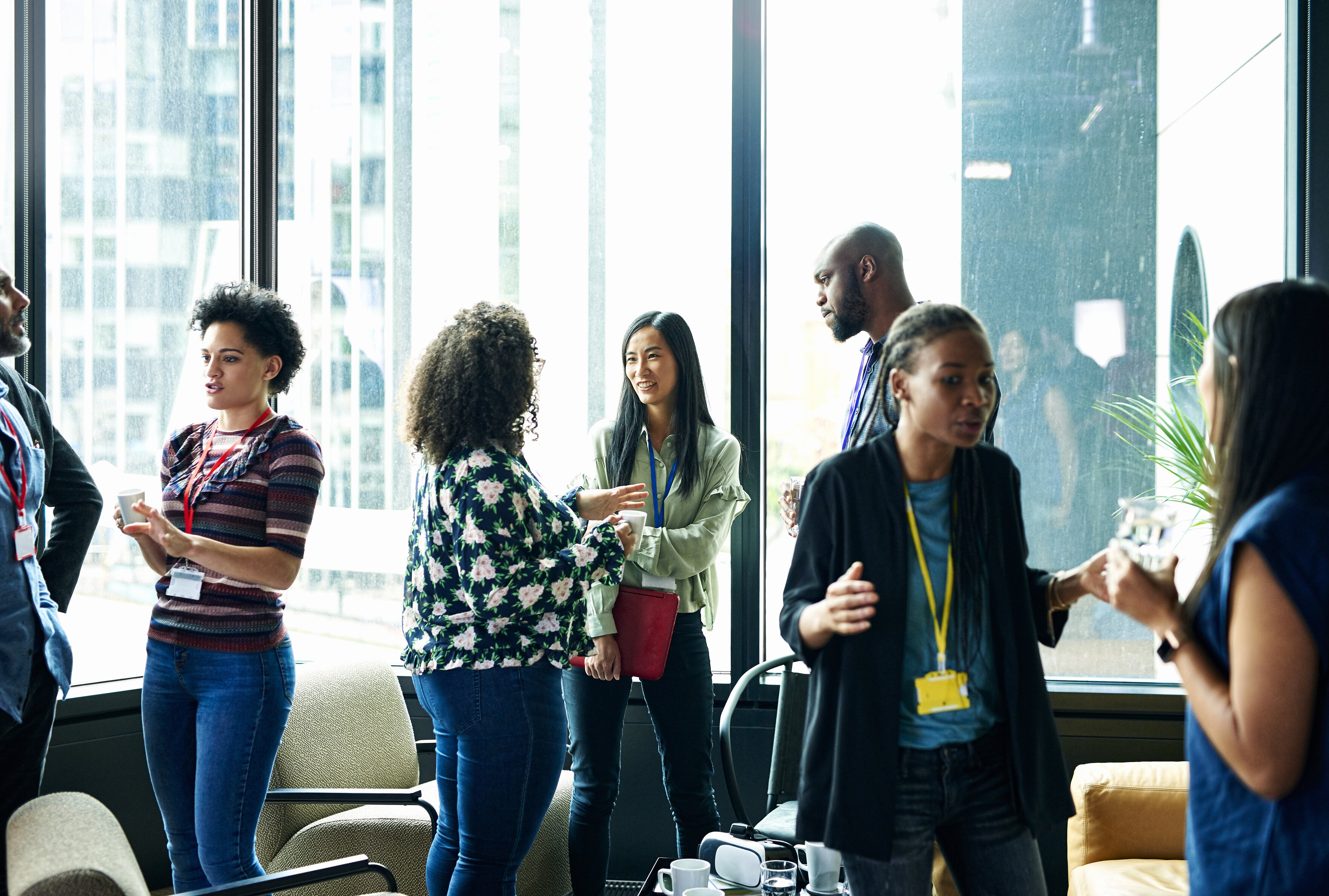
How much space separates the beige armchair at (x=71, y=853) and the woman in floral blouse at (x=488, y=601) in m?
0.51

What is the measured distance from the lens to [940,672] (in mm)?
1521

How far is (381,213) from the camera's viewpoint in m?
3.83

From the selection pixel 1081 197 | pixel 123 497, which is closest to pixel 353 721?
pixel 123 497

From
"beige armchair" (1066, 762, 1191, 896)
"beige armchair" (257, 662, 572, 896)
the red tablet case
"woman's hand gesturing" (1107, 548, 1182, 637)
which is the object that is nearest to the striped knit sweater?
"beige armchair" (257, 662, 572, 896)

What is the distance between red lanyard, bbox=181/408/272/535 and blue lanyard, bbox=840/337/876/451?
142cm

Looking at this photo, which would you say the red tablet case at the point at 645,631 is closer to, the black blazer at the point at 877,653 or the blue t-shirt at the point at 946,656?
the black blazer at the point at 877,653

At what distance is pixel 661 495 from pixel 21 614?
1586 mm

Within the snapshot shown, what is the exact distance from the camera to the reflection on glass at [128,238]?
124 inches

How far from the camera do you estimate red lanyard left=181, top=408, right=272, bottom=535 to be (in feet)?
7.48

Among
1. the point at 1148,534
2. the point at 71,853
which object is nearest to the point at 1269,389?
the point at 1148,534

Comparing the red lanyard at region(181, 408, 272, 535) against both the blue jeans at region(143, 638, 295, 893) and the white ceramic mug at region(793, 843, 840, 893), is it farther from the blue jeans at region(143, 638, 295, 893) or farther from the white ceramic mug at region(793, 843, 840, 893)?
the white ceramic mug at region(793, 843, 840, 893)

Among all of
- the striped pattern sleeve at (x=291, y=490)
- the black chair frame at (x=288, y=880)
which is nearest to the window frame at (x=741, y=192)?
the striped pattern sleeve at (x=291, y=490)

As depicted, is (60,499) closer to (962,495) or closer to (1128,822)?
(962,495)

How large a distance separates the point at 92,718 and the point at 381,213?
207 centimetres
